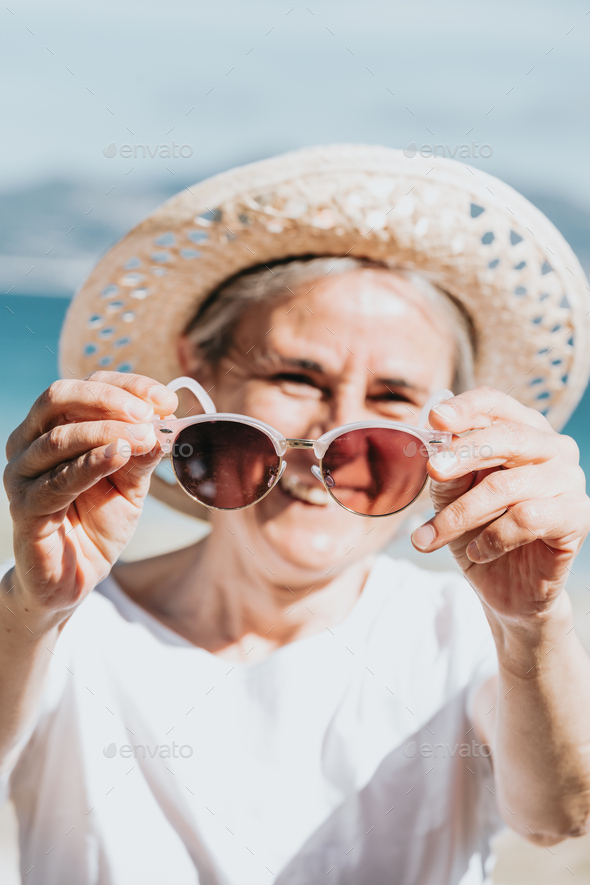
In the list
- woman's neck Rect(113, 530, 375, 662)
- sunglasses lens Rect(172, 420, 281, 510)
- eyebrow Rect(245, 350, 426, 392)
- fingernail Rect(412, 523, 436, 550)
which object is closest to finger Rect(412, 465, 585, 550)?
fingernail Rect(412, 523, 436, 550)

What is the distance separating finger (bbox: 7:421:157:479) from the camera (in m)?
0.70

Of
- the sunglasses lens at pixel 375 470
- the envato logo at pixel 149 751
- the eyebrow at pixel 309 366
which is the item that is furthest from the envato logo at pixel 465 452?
the envato logo at pixel 149 751

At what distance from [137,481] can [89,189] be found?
489cm

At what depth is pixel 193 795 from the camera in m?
1.26

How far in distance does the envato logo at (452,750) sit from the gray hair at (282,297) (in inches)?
30.9

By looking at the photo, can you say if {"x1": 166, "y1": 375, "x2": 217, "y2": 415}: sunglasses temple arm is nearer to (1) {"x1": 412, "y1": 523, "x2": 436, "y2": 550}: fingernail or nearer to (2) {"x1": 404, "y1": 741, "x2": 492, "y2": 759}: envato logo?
(1) {"x1": 412, "y1": 523, "x2": 436, "y2": 550}: fingernail

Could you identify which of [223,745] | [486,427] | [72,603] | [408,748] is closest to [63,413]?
[72,603]

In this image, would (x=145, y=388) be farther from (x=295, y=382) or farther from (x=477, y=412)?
(x=295, y=382)

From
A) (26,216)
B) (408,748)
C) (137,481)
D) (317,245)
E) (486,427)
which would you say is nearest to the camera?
(486,427)

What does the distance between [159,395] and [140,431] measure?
2.2 inches

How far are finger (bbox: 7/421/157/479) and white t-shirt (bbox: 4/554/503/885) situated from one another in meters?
0.71

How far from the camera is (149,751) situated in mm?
1282

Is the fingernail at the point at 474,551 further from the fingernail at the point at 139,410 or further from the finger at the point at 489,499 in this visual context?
the fingernail at the point at 139,410

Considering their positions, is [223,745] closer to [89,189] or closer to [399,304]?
[399,304]
